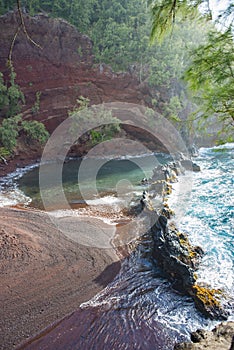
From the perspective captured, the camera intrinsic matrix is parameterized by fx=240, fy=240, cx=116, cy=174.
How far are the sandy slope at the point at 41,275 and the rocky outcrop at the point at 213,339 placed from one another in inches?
101

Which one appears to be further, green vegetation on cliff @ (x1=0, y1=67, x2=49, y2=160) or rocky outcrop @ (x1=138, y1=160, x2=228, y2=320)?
green vegetation on cliff @ (x1=0, y1=67, x2=49, y2=160)

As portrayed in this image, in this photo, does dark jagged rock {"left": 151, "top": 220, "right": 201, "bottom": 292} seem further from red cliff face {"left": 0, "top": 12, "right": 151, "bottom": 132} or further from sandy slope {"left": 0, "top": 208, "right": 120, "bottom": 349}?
red cliff face {"left": 0, "top": 12, "right": 151, "bottom": 132}

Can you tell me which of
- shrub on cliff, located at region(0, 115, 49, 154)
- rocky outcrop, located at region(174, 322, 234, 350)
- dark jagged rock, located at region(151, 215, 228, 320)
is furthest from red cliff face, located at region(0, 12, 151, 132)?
rocky outcrop, located at region(174, 322, 234, 350)

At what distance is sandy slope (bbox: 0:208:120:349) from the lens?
17.1 feet

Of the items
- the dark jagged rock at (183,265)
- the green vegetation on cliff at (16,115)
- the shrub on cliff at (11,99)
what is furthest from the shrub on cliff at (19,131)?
the dark jagged rock at (183,265)

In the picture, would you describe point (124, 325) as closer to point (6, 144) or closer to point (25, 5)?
point (6, 144)

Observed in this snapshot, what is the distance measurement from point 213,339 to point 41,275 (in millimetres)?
4379

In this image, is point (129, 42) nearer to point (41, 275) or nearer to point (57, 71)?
point (57, 71)

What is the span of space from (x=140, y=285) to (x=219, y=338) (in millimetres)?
2347

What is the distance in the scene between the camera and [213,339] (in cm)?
437

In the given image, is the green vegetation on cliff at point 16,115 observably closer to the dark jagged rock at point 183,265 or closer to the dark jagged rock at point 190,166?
the dark jagged rock at point 190,166

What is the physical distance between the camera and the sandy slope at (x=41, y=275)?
5.22 meters

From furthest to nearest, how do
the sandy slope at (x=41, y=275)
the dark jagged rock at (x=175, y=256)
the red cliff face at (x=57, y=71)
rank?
the red cliff face at (x=57, y=71)
the dark jagged rock at (x=175, y=256)
the sandy slope at (x=41, y=275)

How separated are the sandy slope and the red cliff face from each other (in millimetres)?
21069
